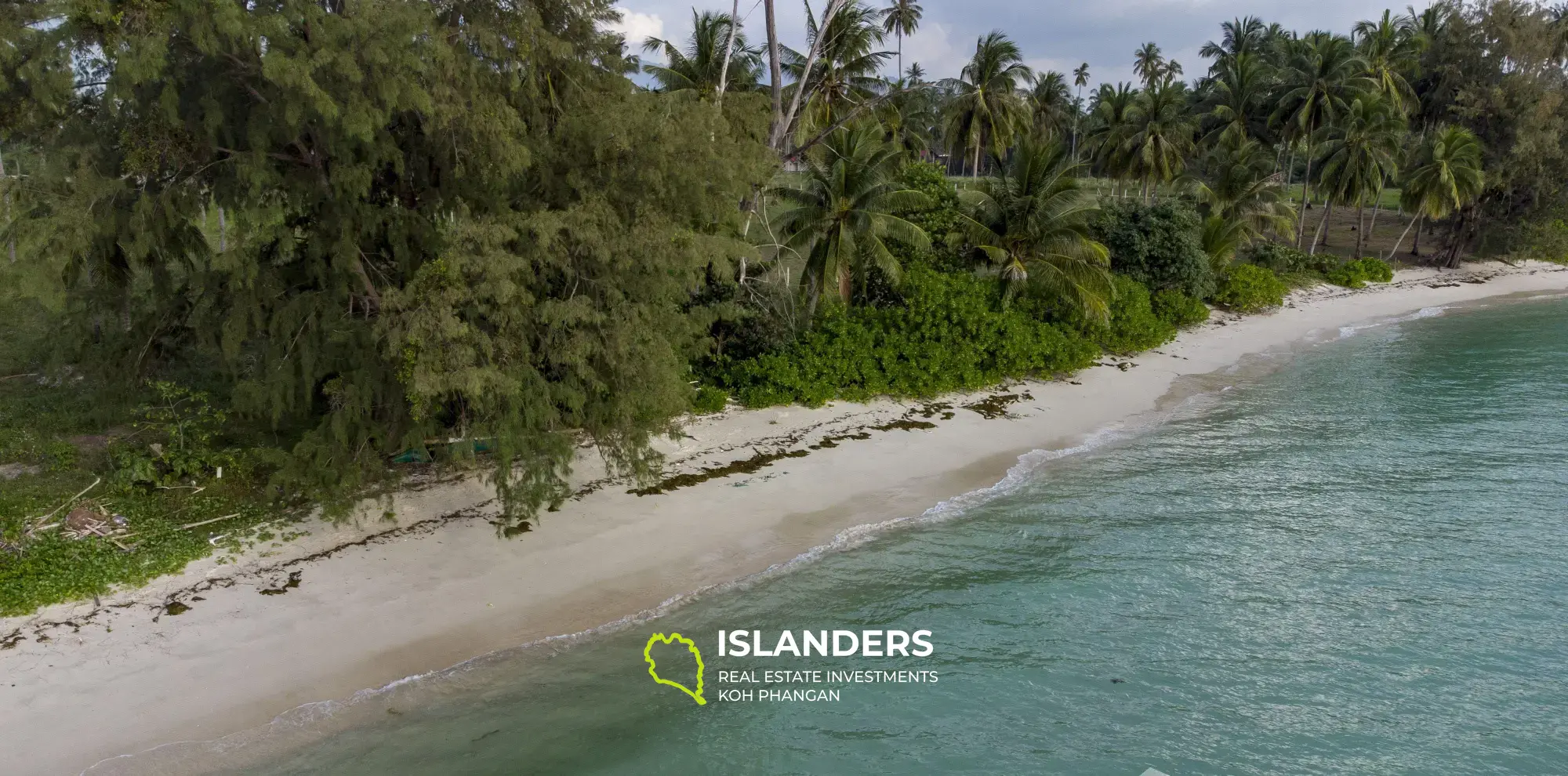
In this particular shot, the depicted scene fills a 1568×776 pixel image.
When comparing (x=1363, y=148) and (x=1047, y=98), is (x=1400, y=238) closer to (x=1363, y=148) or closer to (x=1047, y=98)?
(x=1363, y=148)

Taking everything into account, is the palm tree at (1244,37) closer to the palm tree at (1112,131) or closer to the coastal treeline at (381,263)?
the palm tree at (1112,131)

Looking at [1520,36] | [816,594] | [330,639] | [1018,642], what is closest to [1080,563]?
[1018,642]

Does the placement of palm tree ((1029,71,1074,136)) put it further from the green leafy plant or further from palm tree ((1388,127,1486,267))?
the green leafy plant

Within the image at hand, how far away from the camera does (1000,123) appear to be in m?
37.3

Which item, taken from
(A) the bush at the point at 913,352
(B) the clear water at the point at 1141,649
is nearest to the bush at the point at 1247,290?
(A) the bush at the point at 913,352

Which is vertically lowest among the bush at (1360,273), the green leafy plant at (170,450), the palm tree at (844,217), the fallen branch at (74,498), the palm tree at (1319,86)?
the fallen branch at (74,498)

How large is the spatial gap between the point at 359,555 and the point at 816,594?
5729mm

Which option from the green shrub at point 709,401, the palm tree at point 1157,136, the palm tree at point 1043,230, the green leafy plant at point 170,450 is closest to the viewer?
the green leafy plant at point 170,450

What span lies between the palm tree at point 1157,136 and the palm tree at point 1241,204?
2931 millimetres

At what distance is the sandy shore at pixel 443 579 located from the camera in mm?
8359

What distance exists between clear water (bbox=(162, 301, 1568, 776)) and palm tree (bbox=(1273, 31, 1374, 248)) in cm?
2556

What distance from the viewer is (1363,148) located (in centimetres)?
3534

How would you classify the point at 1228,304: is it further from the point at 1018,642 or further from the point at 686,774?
the point at 686,774

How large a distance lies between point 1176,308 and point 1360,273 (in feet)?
55.4
